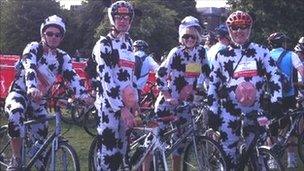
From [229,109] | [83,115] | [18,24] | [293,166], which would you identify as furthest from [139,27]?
[229,109]

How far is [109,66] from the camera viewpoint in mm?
5586

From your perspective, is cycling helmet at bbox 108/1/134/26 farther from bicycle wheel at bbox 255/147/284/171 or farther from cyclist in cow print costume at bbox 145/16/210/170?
bicycle wheel at bbox 255/147/284/171

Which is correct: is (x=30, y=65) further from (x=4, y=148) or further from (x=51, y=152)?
(x=4, y=148)

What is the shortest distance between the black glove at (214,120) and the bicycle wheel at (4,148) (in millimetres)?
2491

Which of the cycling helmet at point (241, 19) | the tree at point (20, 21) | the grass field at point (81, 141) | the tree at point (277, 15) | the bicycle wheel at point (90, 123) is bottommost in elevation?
the grass field at point (81, 141)

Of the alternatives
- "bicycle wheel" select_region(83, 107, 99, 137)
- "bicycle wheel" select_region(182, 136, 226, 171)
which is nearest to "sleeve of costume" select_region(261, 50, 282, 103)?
"bicycle wheel" select_region(182, 136, 226, 171)

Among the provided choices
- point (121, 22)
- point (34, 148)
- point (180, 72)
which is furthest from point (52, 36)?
point (180, 72)

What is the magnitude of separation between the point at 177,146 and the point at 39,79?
5.95 feet

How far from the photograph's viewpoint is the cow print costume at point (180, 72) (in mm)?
7016

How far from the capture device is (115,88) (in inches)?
220

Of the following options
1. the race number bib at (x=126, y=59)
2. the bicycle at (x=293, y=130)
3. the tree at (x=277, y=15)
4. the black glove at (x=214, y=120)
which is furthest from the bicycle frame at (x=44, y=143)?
the tree at (x=277, y=15)

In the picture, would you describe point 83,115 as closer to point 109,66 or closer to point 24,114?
point 24,114

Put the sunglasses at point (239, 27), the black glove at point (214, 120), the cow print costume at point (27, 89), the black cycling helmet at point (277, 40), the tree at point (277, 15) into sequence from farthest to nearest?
the tree at point (277, 15) → the black cycling helmet at point (277, 40) → the cow print costume at point (27, 89) → the black glove at point (214, 120) → the sunglasses at point (239, 27)

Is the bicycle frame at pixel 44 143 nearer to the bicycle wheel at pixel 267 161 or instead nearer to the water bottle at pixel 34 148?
the water bottle at pixel 34 148
